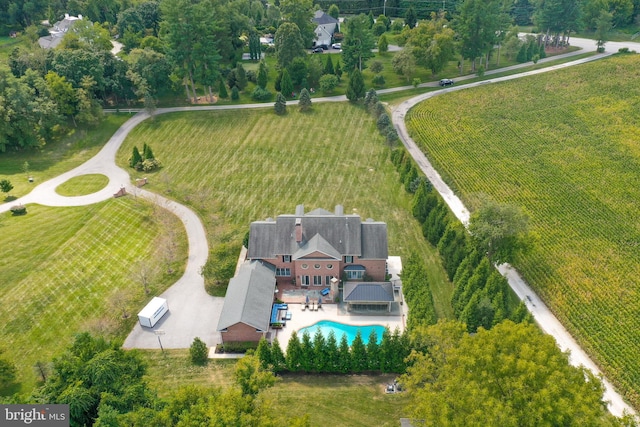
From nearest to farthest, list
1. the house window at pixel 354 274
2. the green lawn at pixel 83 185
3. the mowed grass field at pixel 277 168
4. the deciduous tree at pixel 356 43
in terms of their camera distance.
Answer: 1. the house window at pixel 354 274
2. the mowed grass field at pixel 277 168
3. the green lawn at pixel 83 185
4. the deciduous tree at pixel 356 43

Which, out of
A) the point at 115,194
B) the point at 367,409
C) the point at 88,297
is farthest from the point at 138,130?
the point at 367,409

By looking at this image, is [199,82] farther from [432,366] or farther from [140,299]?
[432,366]

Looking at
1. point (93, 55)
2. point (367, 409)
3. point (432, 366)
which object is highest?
point (93, 55)

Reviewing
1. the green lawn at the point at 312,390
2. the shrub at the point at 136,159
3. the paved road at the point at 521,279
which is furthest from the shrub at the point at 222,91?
the green lawn at the point at 312,390

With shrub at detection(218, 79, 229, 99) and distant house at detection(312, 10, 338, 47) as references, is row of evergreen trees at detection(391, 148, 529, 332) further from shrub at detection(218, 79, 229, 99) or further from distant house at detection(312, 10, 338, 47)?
distant house at detection(312, 10, 338, 47)

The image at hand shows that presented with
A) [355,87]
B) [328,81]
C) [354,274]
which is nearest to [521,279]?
[354,274]

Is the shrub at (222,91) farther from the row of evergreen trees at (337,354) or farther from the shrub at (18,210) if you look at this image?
the row of evergreen trees at (337,354)
